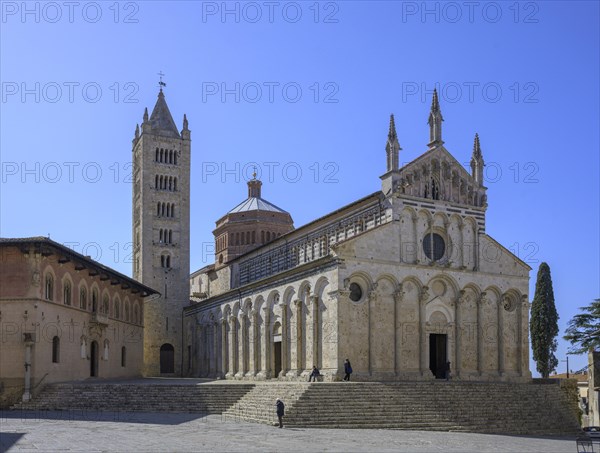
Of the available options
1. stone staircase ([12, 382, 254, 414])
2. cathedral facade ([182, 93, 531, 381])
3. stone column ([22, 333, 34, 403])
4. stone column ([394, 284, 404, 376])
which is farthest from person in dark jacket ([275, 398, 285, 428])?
stone column ([22, 333, 34, 403])

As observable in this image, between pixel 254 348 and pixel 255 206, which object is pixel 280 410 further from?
pixel 255 206

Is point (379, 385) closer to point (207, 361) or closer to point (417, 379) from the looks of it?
point (417, 379)

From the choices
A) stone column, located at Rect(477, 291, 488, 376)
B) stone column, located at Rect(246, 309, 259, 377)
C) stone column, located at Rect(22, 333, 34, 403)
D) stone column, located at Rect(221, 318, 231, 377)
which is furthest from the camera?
stone column, located at Rect(221, 318, 231, 377)

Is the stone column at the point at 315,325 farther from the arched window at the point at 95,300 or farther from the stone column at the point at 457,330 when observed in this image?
the arched window at the point at 95,300

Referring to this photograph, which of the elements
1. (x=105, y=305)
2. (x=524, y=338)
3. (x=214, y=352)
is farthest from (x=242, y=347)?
(x=524, y=338)

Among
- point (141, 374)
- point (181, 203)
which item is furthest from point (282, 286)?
point (181, 203)

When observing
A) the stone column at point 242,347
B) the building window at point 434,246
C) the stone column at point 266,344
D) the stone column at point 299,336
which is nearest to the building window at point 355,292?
the stone column at point 299,336

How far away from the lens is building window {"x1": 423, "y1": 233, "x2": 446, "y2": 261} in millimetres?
39438

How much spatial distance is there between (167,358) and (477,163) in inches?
1185

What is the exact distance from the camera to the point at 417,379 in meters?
37.3

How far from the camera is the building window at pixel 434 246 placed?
129 feet

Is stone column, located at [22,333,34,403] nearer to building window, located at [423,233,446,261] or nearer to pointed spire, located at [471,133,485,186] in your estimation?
building window, located at [423,233,446,261]

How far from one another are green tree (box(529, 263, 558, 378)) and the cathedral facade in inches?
436

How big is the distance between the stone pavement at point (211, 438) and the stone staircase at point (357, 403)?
145 centimetres
